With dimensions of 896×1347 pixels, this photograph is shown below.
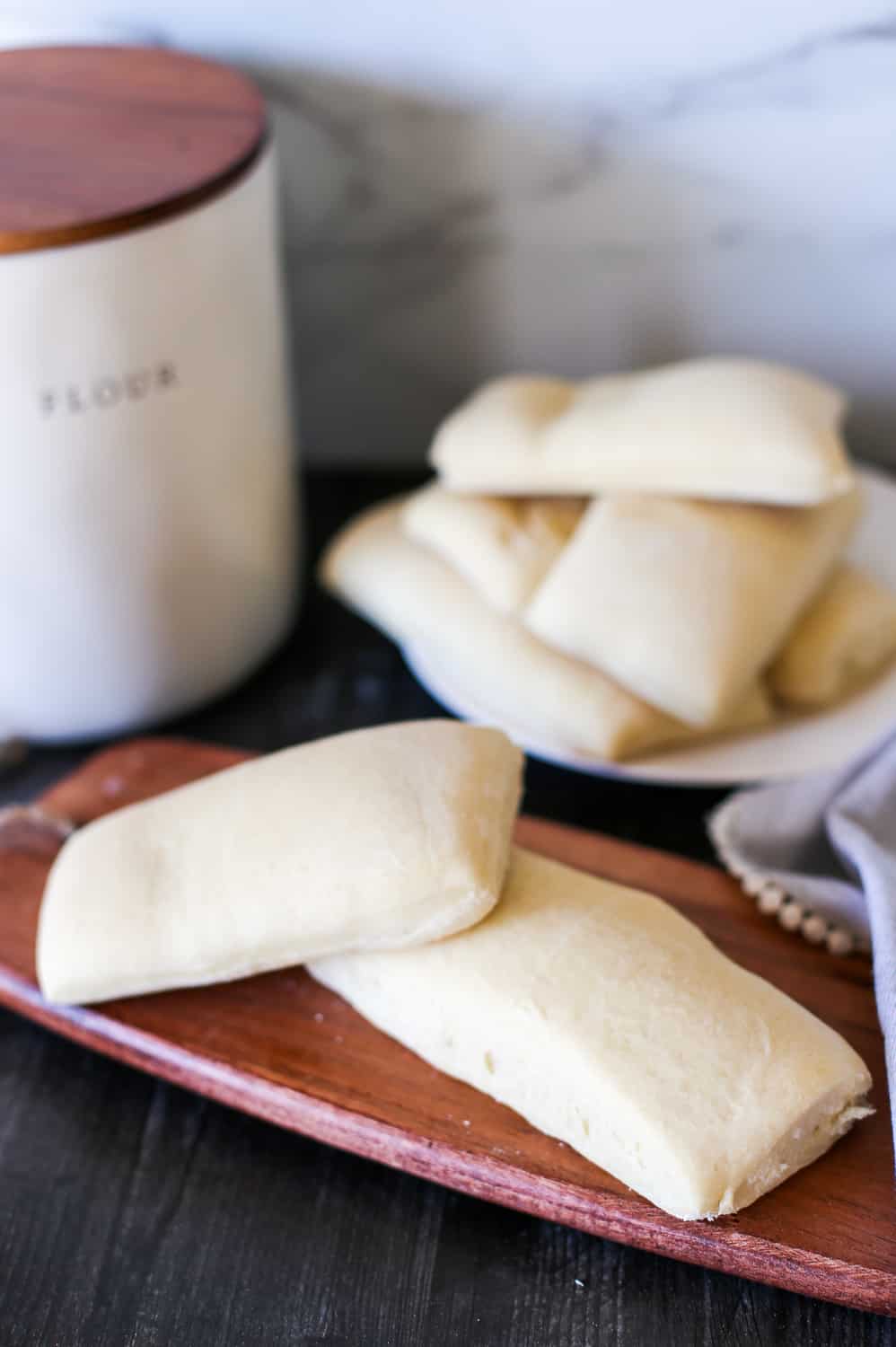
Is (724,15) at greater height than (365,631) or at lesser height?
greater

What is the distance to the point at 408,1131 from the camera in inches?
17.0

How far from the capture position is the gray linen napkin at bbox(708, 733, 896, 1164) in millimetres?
488

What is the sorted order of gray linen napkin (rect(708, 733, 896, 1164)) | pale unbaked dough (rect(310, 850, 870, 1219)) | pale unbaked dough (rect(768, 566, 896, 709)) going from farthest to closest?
pale unbaked dough (rect(768, 566, 896, 709)) < gray linen napkin (rect(708, 733, 896, 1164)) < pale unbaked dough (rect(310, 850, 870, 1219))

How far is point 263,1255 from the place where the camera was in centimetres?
44

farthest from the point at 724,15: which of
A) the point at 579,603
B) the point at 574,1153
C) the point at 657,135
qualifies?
the point at 574,1153

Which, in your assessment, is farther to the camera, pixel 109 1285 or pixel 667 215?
pixel 667 215

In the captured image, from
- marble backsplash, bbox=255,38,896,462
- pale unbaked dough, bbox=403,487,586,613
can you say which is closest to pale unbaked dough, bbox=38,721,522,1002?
pale unbaked dough, bbox=403,487,586,613

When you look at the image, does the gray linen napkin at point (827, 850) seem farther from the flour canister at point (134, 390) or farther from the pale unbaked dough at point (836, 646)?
the flour canister at point (134, 390)

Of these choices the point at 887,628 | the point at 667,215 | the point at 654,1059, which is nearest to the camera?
the point at 654,1059

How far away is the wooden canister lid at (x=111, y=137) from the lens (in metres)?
0.51

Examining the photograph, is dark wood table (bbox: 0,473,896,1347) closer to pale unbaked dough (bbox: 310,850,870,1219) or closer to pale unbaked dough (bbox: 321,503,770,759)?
pale unbaked dough (bbox: 310,850,870,1219)

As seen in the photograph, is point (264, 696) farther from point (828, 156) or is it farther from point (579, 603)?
point (828, 156)

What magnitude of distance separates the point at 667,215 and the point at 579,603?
270 mm

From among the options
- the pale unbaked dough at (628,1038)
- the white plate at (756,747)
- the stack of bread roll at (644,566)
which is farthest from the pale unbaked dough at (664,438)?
the pale unbaked dough at (628,1038)
